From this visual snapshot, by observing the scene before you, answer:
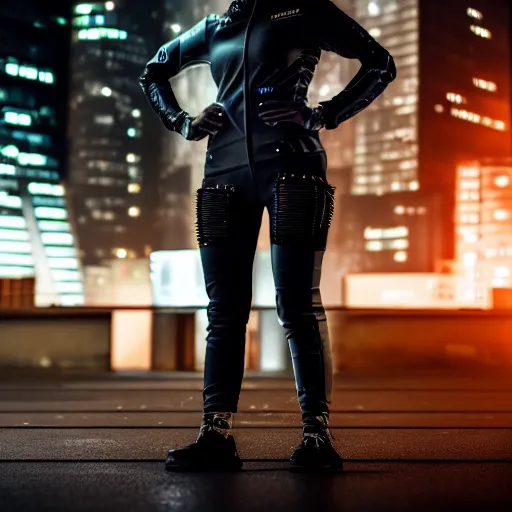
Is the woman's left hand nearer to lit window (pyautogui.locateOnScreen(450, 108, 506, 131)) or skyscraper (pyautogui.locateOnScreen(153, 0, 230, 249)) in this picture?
skyscraper (pyautogui.locateOnScreen(153, 0, 230, 249))

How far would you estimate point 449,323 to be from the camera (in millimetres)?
4816

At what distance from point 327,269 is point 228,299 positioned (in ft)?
20.4

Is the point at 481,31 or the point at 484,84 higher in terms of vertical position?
the point at 481,31

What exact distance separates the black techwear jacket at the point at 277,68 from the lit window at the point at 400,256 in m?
6.48

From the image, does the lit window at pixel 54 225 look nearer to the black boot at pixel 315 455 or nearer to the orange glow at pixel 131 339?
the orange glow at pixel 131 339

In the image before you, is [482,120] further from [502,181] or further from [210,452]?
[210,452]

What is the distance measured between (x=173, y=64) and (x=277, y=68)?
1.00 feet

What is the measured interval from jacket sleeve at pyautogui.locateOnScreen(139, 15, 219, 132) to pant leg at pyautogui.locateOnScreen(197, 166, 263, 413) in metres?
0.22

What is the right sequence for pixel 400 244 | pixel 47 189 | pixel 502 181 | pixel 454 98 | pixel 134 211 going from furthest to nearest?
1. pixel 47 189
2. pixel 134 211
3. pixel 454 98
4. pixel 400 244
5. pixel 502 181

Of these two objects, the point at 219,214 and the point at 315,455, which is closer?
the point at 315,455

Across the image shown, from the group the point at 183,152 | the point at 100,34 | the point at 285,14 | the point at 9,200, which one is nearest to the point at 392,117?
the point at 183,152

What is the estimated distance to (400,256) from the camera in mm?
8141

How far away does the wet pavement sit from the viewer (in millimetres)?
1117

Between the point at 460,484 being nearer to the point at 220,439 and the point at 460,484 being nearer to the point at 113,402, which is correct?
the point at 220,439
